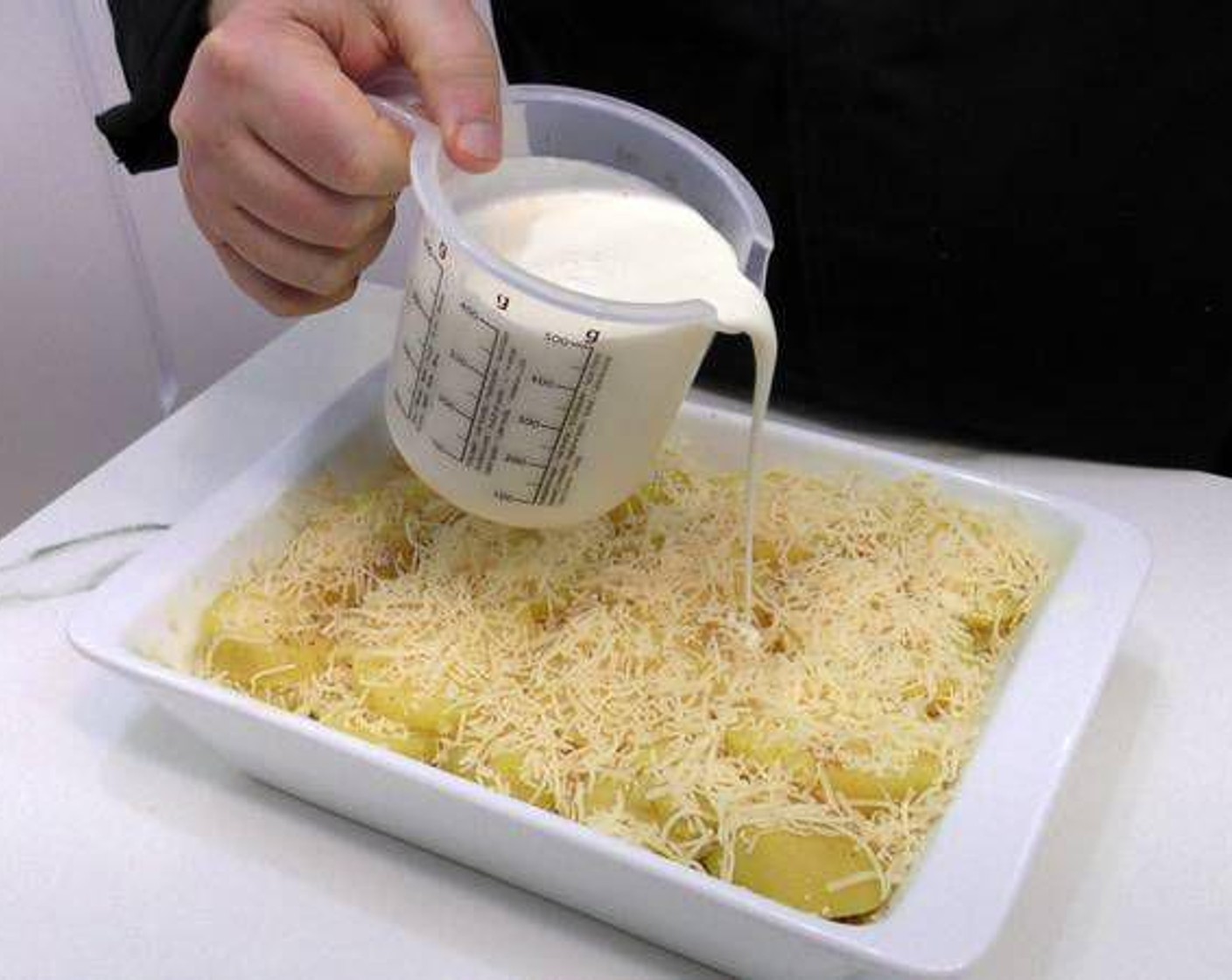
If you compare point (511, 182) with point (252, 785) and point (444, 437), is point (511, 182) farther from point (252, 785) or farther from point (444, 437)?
point (252, 785)

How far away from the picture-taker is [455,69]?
599mm

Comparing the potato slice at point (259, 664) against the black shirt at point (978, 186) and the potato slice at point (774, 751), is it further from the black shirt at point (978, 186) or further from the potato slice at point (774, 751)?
the black shirt at point (978, 186)

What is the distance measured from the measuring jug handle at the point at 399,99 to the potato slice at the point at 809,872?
13.7 inches

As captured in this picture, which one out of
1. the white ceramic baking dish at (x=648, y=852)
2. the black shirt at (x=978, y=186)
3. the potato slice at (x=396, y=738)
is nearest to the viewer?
the white ceramic baking dish at (x=648, y=852)

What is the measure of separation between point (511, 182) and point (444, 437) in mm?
124

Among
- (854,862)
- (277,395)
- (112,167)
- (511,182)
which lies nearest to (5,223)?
(112,167)

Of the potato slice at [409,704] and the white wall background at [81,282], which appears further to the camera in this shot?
the white wall background at [81,282]

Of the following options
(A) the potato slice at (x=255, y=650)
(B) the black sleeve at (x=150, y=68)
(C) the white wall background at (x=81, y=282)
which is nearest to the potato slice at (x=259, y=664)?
(A) the potato slice at (x=255, y=650)

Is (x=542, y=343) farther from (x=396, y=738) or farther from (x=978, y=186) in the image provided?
(x=978, y=186)

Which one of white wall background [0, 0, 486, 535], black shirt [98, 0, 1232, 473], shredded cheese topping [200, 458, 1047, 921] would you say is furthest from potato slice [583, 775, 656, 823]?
white wall background [0, 0, 486, 535]

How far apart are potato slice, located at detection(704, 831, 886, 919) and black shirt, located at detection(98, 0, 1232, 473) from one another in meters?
0.39

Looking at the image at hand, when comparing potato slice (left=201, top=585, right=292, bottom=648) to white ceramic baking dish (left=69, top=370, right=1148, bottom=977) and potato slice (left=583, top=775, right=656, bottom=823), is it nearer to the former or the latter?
white ceramic baking dish (left=69, top=370, right=1148, bottom=977)

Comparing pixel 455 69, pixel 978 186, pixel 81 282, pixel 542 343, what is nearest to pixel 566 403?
pixel 542 343

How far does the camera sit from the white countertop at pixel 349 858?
61 cm
